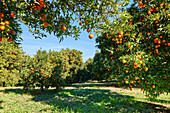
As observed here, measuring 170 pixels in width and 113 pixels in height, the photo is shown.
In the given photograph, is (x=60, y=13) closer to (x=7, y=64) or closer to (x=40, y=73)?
(x=40, y=73)

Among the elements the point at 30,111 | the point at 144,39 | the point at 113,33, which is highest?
the point at 113,33

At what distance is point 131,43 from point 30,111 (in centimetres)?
563

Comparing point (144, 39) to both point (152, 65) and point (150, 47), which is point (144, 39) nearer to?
point (150, 47)

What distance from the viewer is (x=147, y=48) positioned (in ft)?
16.2

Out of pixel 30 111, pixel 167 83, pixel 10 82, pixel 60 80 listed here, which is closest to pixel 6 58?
pixel 10 82

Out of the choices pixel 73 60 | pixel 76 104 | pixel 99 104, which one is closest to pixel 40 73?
pixel 76 104

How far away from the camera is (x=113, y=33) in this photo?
5156 millimetres

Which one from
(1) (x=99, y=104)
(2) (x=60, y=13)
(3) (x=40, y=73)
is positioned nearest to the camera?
(2) (x=60, y=13)

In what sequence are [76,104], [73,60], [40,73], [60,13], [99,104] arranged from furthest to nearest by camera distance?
1. [73,60]
2. [40,73]
3. [99,104]
4. [76,104]
5. [60,13]

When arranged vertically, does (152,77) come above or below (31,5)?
below

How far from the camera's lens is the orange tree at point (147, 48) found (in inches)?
184

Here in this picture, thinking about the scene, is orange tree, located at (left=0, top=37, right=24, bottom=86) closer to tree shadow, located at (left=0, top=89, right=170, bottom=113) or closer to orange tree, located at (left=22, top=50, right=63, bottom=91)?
orange tree, located at (left=22, top=50, right=63, bottom=91)

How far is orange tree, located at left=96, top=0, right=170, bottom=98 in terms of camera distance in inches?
184

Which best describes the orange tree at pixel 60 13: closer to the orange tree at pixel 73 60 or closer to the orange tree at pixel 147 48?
the orange tree at pixel 147 48
